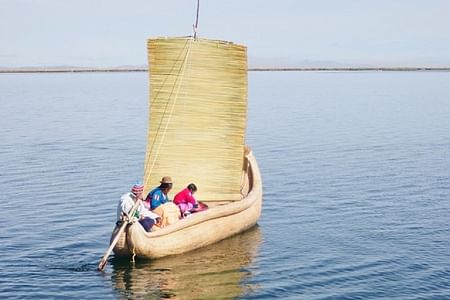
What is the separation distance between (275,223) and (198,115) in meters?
3.70

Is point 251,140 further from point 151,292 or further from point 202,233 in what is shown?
point 151,292

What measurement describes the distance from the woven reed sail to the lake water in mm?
1874

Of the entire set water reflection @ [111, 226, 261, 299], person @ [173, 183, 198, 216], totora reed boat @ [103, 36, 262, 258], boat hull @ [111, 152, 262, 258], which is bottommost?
water reflection @ [111, 226, 261, 299]

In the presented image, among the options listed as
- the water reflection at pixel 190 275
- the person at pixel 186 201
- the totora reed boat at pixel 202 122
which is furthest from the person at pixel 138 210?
the totora reed boat at pixel 202 122

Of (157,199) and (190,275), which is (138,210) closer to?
(157,199)

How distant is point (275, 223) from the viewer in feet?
70.1

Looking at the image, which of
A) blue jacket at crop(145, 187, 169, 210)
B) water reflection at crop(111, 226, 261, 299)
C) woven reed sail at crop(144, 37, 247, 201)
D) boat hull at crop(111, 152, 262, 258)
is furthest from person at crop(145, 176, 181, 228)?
woven reed sail at crop(144, 37, 247, 201)

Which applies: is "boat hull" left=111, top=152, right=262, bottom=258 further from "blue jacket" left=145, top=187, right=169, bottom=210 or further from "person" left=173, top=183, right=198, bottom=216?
"blue jacket" left=145, top=187, right=169, bottom=210

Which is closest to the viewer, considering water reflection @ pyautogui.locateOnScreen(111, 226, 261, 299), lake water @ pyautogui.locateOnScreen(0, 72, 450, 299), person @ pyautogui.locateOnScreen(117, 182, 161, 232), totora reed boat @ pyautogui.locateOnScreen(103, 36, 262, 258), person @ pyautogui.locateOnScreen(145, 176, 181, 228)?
water reflection @ pyautogui.locateOnScreen(111, 226, 261, 299)

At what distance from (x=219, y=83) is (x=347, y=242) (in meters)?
5.71

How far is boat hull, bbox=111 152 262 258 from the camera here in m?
16.6

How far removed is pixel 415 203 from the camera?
23312 mm

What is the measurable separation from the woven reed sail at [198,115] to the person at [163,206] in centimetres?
259

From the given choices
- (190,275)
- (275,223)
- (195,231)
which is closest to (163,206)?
(195,231)
